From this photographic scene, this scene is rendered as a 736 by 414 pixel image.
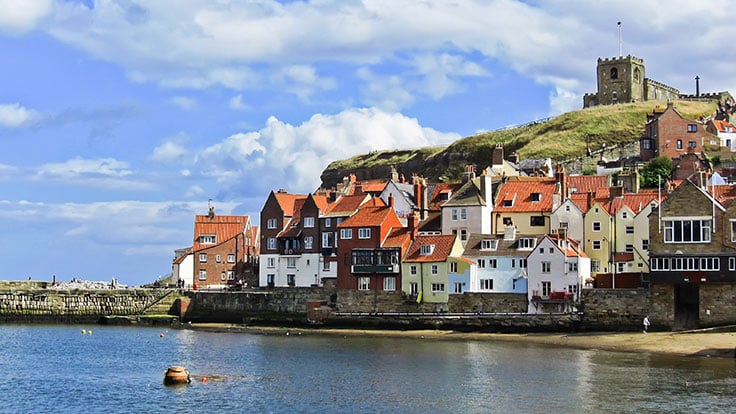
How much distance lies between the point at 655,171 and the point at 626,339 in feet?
146

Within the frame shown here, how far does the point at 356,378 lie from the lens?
59750 millimetres

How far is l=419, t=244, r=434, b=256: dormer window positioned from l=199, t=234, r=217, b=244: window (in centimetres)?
3270

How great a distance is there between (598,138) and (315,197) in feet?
204

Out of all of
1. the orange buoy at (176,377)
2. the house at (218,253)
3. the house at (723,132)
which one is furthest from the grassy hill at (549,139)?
the orange buoy at (176,377)

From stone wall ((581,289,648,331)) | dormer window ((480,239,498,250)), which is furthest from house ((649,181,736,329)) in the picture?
dormer window ((480,239,498,250))

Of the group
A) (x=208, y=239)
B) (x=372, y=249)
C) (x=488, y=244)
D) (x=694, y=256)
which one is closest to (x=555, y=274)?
(x=488, y=244)

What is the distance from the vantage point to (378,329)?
287 ft

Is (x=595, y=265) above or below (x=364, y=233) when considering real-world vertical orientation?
below

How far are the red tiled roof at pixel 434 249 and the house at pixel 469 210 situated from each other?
268 centimetres

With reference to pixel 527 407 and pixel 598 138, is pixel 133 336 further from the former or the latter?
pixel 598 138

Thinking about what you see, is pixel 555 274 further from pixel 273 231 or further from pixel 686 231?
pixel 273 231

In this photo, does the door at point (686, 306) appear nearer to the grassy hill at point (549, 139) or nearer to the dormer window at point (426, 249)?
the dormer window at point (426, 249)

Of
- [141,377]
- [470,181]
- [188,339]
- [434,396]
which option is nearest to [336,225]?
[470,181]

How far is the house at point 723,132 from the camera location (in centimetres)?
12696
